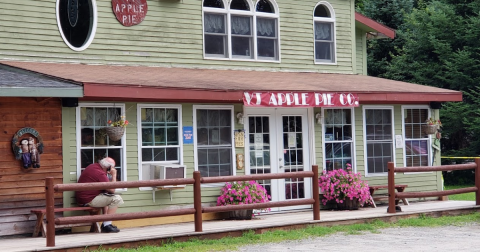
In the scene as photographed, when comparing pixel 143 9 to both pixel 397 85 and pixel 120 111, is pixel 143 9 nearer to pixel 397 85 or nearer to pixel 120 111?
pixel 120 111

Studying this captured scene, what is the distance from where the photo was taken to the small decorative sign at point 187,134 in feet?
43.5

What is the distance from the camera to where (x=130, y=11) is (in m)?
13.8

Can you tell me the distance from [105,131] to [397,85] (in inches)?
275

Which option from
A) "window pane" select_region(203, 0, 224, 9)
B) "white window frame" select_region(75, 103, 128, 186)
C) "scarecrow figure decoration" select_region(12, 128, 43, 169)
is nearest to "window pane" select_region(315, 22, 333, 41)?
"window pane" select_region(203, 0, 224, 9)

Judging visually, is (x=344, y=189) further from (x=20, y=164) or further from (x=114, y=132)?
(x=20, y=164)

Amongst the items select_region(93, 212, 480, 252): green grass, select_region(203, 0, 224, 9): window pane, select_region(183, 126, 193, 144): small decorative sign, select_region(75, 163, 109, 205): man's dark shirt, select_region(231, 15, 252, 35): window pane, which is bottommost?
select_region(93, 212, 480, 252): green grass

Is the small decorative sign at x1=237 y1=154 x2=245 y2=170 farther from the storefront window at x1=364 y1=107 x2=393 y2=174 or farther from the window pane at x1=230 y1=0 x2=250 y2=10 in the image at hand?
the window pane at x1=230 y1=0 x2=250 y2=10

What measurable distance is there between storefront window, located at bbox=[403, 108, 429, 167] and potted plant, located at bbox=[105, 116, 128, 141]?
6.88m

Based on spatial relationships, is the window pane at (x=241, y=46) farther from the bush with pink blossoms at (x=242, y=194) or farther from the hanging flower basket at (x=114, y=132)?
the hanging flower basket at (x=114, y=132)

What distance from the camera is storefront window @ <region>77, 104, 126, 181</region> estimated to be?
12.1 m

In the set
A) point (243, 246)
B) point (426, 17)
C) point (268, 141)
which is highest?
point (426, 17)

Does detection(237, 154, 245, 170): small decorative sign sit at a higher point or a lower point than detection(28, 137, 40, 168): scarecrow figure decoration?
lower

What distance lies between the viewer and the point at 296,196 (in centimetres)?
1480

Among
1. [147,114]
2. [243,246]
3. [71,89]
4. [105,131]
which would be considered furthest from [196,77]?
[243,246]
